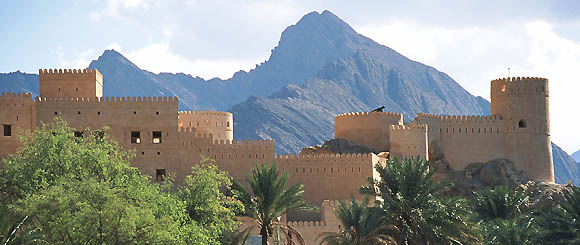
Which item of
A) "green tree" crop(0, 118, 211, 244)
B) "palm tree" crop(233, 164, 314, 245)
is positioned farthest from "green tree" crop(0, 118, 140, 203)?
"palm tree" crop(233, 164, 314, 245)

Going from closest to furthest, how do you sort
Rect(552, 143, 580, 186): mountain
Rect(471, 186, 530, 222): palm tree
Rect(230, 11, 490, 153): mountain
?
Rect(471, 186, 530, 222): palm tree
Rect(230, 11, 490, 153): mountain
Rect(552, 143, 580, 186): mountain

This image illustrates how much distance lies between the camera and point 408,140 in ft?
187

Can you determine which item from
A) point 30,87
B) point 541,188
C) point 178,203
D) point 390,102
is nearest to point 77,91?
point 178,203

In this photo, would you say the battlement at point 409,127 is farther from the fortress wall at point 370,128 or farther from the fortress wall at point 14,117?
the fortress wall at point 14,117

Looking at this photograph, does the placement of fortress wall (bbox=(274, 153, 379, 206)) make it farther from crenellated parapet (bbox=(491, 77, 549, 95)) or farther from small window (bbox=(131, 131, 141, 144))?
crenellated parapet (bbox=(491, 77, 549, 95))

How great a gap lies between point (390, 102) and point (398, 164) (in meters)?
155

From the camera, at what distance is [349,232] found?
40750 millimetres

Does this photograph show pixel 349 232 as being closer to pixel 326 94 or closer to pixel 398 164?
pixel 398 164

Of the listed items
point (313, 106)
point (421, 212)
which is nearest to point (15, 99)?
point (421, 212)

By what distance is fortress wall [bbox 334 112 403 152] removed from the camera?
199ft

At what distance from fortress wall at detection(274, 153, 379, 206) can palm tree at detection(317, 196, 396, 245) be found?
8.95 m

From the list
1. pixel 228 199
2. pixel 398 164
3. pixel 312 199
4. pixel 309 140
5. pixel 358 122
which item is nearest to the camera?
pixel 398 164

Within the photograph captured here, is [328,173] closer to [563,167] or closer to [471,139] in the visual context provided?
[471,139]

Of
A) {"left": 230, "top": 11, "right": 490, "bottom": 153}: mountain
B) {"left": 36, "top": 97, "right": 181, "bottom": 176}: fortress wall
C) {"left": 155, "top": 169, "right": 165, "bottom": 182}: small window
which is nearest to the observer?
{"left": 36, "top": 97, "right": 181, "bottom": 176}: fortress wall
